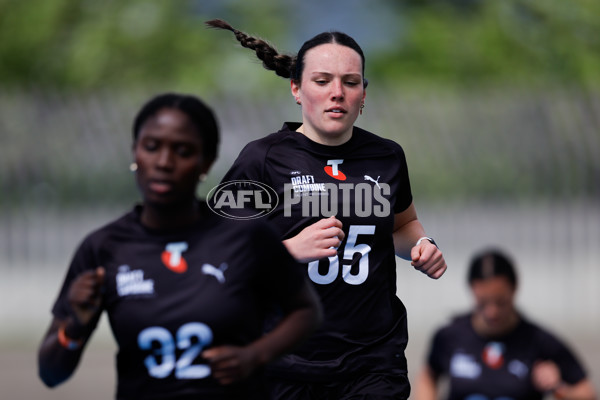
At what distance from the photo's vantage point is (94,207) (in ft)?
40.5

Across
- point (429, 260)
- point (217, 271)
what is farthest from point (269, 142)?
point (217, 271)

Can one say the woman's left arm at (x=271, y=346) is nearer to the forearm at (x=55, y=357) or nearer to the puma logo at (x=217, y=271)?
the puma logo at (x=217, y=271)

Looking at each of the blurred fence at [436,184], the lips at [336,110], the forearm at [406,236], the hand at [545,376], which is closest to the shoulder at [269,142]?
the lips at [336,110]

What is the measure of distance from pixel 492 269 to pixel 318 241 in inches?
136

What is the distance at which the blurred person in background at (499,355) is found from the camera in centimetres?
780

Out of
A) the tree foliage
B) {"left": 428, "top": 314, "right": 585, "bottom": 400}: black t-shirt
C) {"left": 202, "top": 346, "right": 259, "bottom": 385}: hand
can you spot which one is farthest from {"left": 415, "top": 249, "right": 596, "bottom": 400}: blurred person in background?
the tree foliage

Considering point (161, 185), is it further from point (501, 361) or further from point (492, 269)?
point (501, 361)

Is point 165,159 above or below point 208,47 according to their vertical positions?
below

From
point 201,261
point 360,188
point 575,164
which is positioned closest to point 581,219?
point 575,164

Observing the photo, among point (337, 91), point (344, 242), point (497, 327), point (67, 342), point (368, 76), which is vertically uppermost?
point (368, 76)

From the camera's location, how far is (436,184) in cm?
1233

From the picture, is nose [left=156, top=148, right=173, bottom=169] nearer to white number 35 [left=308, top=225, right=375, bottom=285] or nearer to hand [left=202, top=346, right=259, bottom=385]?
hand [left=202, top=346, right=259, bottom=385]

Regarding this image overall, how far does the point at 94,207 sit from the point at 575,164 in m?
5.03

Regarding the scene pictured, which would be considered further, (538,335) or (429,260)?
(538,335)
